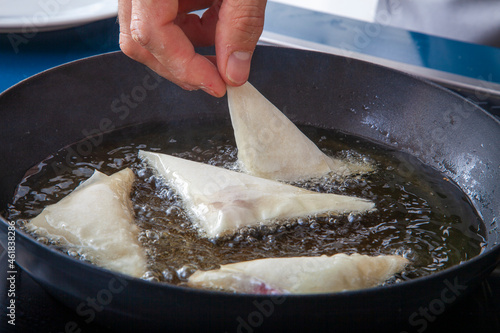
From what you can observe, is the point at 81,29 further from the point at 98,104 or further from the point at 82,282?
the point at 82,282

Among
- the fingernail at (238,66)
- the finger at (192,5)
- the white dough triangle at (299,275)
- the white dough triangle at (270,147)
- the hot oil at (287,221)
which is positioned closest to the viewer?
the white dough triangle at (299,275)

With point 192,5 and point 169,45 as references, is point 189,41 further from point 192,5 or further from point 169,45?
point 192,5

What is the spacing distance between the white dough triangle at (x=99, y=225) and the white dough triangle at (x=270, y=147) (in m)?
0.31

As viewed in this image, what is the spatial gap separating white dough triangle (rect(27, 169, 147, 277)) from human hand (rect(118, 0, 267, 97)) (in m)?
0.28

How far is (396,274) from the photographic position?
2.85 feet

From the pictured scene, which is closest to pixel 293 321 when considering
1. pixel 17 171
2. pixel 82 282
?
pixel 82 282

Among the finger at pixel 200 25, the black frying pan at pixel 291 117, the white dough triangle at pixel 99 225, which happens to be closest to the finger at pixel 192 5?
the finger at pixel 200 25

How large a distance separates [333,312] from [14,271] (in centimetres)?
56

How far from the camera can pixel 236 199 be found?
102cm

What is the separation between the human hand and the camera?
3.20ft

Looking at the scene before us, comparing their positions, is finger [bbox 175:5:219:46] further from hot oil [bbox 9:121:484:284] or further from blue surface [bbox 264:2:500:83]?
blue surface [bbox 264:2:500:83]

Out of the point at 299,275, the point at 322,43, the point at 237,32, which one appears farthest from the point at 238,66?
the point at 322,43

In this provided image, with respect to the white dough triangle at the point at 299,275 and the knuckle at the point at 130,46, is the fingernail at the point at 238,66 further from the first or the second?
the white dough triangle at the point at 299,275

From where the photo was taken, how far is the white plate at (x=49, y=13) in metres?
1.52
